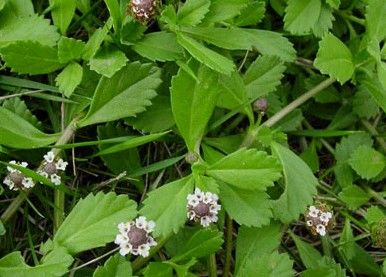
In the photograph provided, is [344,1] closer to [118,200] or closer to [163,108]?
[163,108]

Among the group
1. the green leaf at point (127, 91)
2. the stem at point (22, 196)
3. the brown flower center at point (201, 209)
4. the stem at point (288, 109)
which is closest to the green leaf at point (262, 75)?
the stem at point (288, 109)

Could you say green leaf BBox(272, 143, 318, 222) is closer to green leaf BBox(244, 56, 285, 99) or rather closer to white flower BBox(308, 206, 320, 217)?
white flower BBox(308, 206, 320, 217)

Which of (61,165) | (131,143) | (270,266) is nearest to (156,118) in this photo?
(131,143)

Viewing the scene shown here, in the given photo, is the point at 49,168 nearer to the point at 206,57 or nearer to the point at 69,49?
the point at 69,49

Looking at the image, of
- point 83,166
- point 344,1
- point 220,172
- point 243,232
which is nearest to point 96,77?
point 83,166

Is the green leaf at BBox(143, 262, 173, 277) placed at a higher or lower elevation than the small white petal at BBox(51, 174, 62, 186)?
lower

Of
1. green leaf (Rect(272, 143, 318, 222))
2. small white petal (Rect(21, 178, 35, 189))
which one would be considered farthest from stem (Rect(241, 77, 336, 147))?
small white petal (Rect(21, 178, 35, 189))
